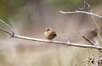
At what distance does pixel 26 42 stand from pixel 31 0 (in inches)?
46.4

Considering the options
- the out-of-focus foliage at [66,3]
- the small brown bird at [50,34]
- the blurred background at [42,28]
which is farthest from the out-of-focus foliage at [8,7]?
the small brown bird at [50,34]

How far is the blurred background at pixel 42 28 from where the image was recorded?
11.1 ft

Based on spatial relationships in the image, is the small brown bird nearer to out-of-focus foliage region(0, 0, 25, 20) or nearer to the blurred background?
the blurred background

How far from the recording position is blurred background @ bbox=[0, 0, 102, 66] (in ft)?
11.1

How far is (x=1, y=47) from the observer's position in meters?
4.54

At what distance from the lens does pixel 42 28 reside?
494cm

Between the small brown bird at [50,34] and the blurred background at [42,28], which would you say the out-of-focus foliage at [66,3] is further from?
the small brown bird at [50,34]

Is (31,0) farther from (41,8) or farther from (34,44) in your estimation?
(34,44)

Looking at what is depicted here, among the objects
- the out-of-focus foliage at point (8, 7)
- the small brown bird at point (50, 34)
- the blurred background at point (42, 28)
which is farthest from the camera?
the out-of-focus foliage at point (8, 7)

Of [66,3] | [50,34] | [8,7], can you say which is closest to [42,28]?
[66,3]

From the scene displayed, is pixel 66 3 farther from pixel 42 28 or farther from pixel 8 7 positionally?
pixel 8 7

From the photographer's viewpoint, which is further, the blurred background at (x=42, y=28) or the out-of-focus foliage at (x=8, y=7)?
the out-of-focus foliage at (x=8, y=7)

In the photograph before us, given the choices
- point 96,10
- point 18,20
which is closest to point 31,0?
point 18,20

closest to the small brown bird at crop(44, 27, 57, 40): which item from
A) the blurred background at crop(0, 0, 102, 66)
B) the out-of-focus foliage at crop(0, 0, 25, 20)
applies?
the blurred background at crop(0, 0, 102, 66)
